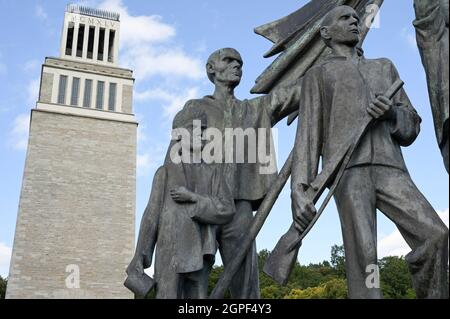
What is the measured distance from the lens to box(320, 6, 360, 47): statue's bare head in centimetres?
516

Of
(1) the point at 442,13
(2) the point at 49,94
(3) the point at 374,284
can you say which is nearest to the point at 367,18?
(1) the point at 442,13

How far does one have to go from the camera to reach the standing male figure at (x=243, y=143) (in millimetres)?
5504

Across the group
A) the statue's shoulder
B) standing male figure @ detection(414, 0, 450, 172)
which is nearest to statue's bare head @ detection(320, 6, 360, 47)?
standing male figure @ detection(414, 0, 450, 172)

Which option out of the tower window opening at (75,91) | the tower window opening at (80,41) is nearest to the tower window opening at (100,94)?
the tower window opening at (75,91)

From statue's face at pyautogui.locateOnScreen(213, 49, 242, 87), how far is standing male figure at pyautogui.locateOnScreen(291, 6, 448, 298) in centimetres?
124

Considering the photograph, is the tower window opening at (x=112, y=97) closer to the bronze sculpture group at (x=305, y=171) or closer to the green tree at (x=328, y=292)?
the green tree at (x=328, y=292)

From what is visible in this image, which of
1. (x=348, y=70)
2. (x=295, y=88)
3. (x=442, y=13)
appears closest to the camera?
(x=442, y=13)

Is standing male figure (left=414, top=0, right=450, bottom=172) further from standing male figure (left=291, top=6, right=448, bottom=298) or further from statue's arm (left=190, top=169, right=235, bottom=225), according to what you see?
statue's arm (left=190, top=169, right=235, bottom=225)

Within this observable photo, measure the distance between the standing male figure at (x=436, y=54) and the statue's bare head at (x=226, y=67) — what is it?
2119 mm

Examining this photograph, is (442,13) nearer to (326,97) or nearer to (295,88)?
(326,97)

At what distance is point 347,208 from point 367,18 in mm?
2427

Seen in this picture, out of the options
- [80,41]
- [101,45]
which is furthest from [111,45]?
[80,41]

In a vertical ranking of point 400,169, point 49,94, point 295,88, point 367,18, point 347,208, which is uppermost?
point 49,94
